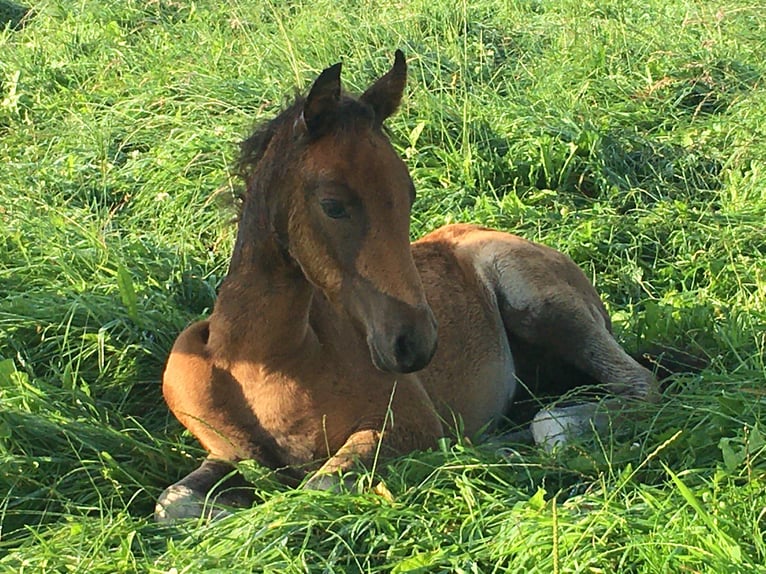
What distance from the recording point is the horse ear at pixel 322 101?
3.22 metres

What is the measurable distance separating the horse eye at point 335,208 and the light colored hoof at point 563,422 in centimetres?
120

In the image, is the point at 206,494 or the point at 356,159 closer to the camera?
the point at 356,159

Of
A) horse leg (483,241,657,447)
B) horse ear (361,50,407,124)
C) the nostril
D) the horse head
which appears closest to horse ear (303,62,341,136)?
the horse head

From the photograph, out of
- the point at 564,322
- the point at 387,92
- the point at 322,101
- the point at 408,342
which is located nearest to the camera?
the point at 408,342

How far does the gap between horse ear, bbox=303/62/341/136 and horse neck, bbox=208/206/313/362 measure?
1.37 ft

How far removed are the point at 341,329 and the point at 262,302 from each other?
0.33m

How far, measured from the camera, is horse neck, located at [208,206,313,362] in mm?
3549

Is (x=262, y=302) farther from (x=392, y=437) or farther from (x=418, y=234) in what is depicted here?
(x=418, y=234)

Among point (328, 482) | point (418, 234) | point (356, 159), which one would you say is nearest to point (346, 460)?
point (328, 482)

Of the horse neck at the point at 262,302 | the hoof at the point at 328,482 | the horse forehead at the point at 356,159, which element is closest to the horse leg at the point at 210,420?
the horse neck at the point at 262,302

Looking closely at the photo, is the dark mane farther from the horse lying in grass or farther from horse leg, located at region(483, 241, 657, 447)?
horse leg, located at region(483, 241, 657, 447)

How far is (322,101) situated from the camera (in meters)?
3.26

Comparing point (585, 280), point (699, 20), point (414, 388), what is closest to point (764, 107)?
point (699, 20)

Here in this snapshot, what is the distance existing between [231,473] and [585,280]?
2032mm
